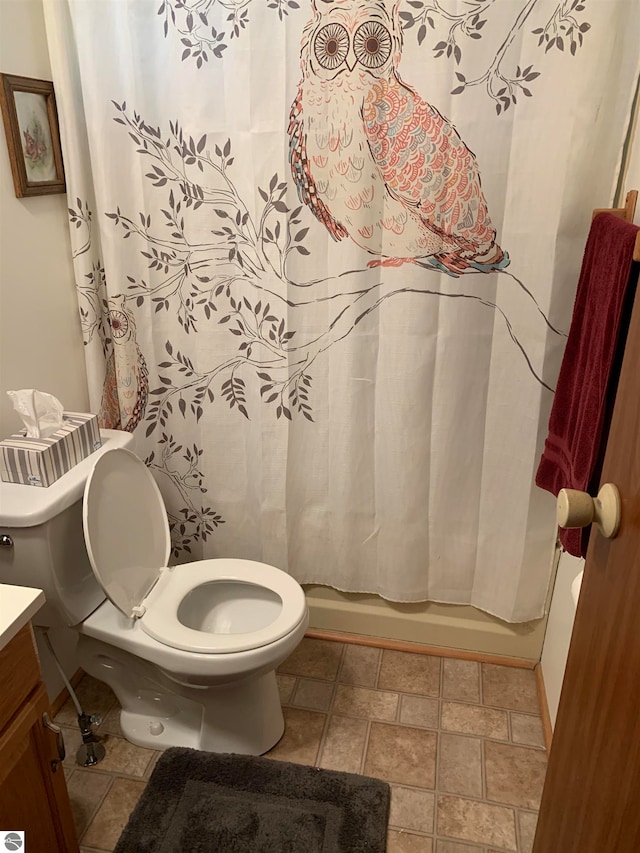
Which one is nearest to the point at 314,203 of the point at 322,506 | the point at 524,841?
the point at 322,506

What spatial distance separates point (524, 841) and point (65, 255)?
1904 millimetres

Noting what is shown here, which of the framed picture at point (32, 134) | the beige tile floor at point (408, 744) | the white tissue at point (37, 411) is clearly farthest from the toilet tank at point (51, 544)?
the framed picture at point (32, 134)

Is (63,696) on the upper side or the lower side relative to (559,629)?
lower

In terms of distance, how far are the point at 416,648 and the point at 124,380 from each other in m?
1.25

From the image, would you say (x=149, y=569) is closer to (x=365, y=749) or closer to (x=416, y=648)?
(x=365, y=749)

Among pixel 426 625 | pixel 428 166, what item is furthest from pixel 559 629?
pixel 428 166

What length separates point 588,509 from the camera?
0.80 m

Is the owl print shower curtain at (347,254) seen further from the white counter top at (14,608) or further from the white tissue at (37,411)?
the white counter top at (14,608)

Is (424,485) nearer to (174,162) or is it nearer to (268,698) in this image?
(268,698)

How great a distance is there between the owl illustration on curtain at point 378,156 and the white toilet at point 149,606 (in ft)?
2.83

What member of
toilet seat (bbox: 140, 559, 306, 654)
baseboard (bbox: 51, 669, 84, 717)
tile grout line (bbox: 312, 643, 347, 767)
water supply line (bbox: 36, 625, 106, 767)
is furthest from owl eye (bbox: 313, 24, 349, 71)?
baseboard (bbox: 51, 669, 84, 717)

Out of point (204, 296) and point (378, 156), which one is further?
point (204, 296)

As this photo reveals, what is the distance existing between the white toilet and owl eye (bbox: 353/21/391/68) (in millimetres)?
1125

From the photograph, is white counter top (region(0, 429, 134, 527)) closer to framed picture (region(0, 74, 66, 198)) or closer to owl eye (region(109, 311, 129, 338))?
owl eye (region(109, 311, 129, 338))
